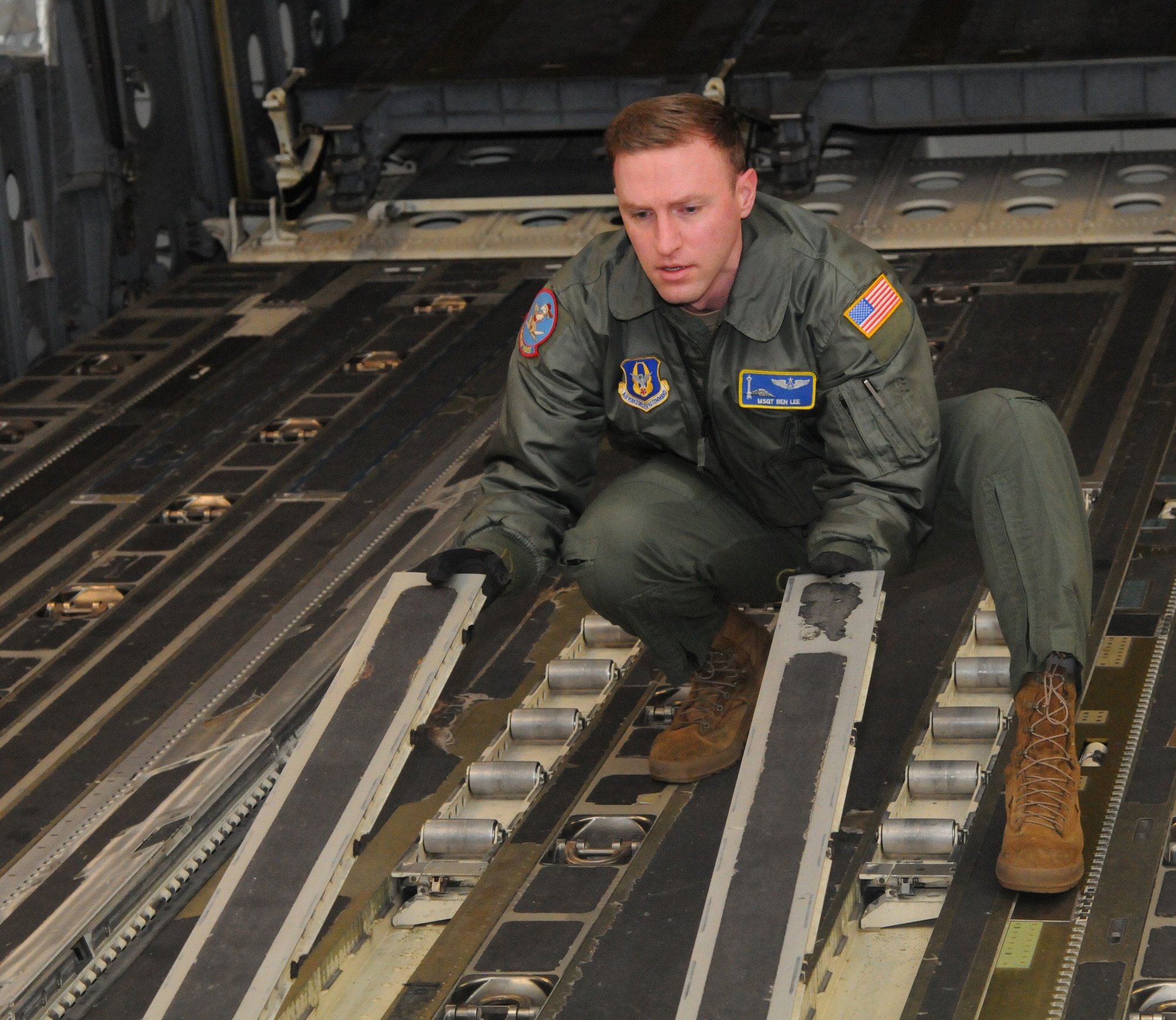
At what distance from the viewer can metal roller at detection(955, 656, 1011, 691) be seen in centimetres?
386

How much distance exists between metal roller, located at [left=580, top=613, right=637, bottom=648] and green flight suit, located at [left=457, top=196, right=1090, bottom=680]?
0.63 meters

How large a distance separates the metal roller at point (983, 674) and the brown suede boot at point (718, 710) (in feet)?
1.33

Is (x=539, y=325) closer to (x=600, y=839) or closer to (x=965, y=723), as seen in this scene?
(x=600, y=839)

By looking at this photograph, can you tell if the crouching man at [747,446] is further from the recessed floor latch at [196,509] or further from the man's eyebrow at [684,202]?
the recessed floor latch at [196,509]

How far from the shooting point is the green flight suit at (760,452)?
321cm

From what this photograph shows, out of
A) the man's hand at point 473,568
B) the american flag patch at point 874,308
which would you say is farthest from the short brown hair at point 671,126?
the man's hand at point 473,568

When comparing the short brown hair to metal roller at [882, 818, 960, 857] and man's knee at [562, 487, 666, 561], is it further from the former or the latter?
metal roller at [882, 818, 960, 857]

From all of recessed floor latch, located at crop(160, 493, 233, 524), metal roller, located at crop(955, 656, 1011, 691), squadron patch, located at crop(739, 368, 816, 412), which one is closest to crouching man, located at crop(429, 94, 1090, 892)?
squadron patch, located at crop(739, 368, 816, 412)

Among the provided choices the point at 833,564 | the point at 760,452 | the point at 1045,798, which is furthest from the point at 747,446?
the point at 1045,798

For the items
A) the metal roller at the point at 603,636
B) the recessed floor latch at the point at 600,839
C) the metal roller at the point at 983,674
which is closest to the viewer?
the recessed floor latch at the point at 600,839

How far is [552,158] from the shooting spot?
7.62m

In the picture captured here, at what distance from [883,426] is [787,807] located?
709 mm

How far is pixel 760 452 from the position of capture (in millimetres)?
3416

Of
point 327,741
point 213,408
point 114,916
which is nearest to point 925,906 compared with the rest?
point 327,741
